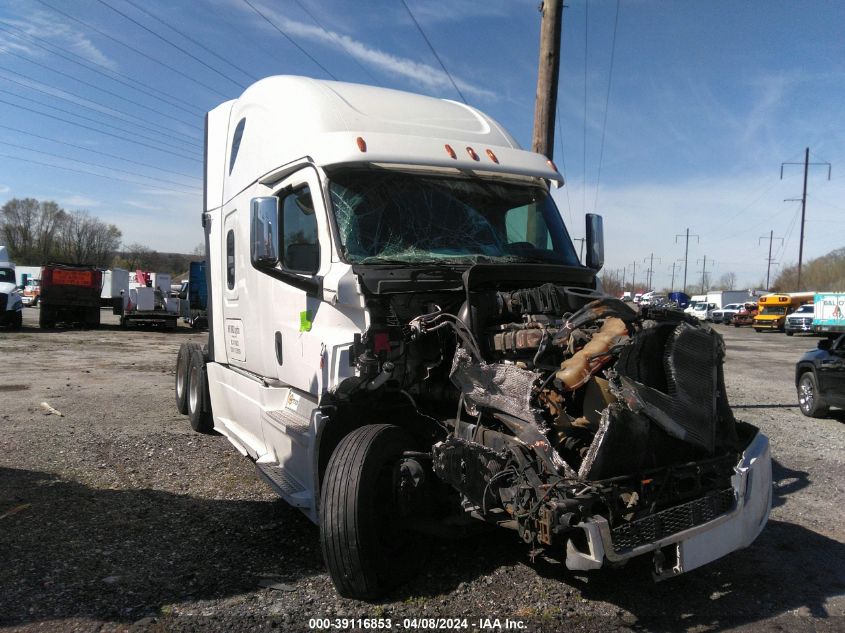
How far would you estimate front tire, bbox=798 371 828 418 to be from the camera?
1017 centimetres

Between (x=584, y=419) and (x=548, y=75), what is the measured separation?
25.1ft

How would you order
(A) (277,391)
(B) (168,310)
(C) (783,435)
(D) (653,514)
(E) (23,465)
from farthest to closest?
(B) (168,310)
(C) (783,435)
(E) (23,465)
(A) (277,391)
(D) (653,514)

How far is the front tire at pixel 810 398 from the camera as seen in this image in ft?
33.4

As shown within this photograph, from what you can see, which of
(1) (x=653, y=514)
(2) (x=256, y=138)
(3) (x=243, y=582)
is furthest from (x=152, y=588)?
(2) (x=256, y=138)

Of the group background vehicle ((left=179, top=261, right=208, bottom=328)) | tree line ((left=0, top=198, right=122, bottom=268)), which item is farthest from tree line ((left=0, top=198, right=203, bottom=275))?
background vehicle ((left=179, top=261, right=208, bottom=328))

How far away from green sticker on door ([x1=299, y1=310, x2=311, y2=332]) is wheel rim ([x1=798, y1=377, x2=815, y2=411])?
9.03m

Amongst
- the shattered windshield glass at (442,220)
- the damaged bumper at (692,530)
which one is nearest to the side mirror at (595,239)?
the shattered windshield glass at (442,220)

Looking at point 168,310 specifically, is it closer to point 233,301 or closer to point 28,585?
point 233,301

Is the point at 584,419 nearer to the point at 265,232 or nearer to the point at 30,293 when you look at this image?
the point at 265,232

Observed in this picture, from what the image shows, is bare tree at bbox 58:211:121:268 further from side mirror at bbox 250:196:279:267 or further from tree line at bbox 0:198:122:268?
side mirror at bbox 250:196:279:267

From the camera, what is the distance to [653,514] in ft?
11.0

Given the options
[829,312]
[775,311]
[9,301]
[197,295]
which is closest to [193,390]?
[9,301]

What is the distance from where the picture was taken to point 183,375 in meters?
8.82

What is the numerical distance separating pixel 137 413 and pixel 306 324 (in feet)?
18.9
